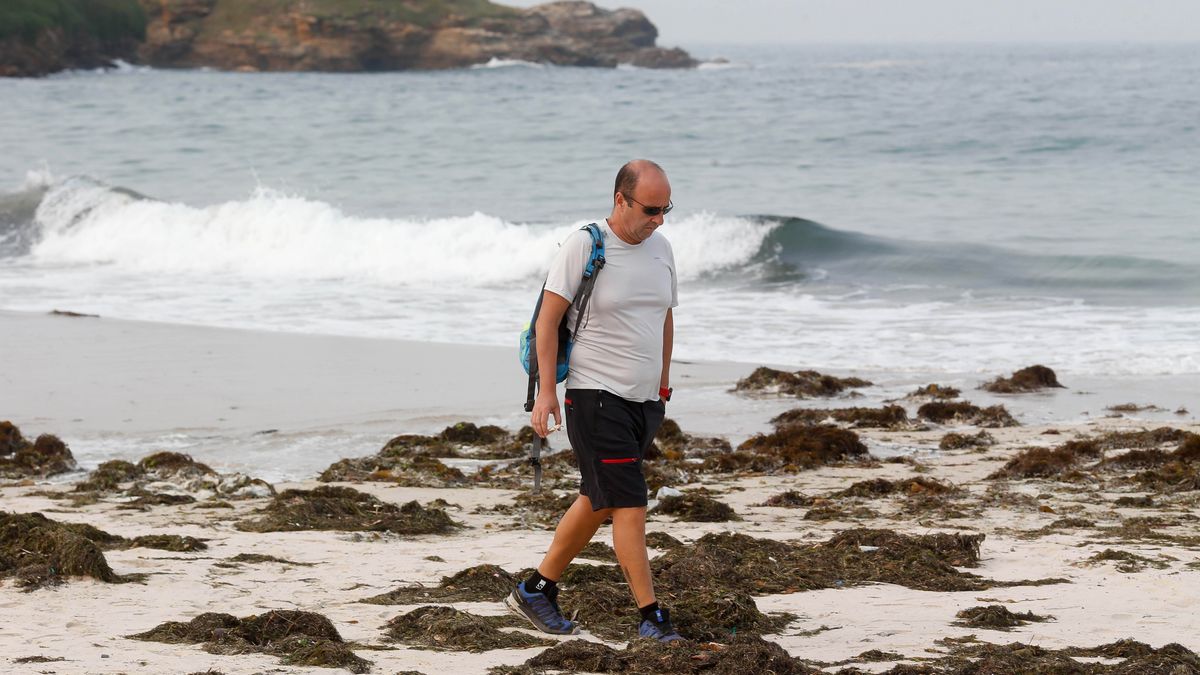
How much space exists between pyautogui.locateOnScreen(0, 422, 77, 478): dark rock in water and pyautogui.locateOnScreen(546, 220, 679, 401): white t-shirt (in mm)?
4895

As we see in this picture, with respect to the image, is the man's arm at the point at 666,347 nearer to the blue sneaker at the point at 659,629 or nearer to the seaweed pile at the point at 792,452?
the blue sneaker at the point at 659,629

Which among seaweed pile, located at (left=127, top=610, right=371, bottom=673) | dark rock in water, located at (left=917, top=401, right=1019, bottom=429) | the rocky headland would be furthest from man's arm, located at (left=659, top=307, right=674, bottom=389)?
the rocky headland

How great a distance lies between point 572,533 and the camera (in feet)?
15.0

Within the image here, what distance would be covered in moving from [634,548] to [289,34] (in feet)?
315

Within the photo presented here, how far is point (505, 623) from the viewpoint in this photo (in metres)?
4.69

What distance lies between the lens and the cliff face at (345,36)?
94500mm

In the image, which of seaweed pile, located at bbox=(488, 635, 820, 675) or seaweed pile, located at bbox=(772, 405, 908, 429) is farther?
seaweed pile, located at bbox=(772, 405, 908, 429)

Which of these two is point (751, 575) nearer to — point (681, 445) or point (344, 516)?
point (344, 516)

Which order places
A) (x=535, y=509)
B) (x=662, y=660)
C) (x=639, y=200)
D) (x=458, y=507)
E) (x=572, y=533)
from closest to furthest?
(x=662, y=660)
(x=639, y=200)
(x=572, y=533)
(x=535, y=509)
(x=458, y=507)

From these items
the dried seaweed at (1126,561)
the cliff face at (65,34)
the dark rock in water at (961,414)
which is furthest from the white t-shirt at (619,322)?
the cliff face at (65,34)

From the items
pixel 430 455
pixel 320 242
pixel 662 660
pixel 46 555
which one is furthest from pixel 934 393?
pixel 320 242

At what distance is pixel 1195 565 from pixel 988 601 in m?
1.19

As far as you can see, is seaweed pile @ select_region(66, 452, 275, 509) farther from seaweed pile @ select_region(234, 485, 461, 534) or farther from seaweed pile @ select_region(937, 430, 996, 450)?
seaweed pile @ select_region(937, 430, 996, 450)

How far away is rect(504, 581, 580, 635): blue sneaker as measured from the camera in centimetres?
456
